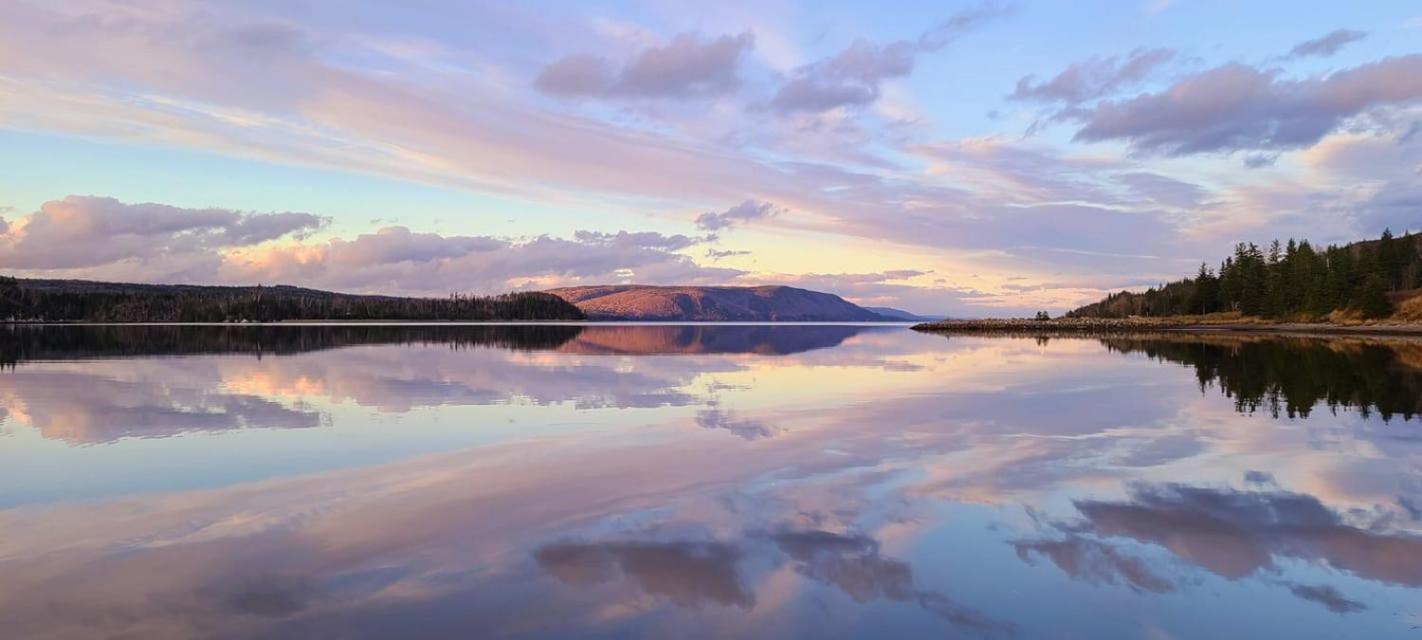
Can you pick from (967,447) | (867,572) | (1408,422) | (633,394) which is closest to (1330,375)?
(1408,422)

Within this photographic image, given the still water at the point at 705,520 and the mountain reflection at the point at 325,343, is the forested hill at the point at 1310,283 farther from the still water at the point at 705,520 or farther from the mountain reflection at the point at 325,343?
the still water at the point at 705,520

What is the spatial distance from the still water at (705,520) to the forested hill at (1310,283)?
4831 inches

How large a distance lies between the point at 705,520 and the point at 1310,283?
149 meters

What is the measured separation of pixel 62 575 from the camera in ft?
27.9

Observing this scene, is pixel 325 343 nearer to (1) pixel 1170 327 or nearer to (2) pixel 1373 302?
(1) pixel 1170 327

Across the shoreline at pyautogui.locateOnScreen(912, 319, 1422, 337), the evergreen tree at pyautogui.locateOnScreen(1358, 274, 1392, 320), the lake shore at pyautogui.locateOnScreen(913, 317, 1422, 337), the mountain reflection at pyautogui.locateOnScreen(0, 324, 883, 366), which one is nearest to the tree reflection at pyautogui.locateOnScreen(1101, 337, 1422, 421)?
the mountain reflection at pyautogui.locateOnScreen(0, 324, 883, 366)

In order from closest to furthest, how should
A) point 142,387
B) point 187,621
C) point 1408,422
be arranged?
point 187,621, point 1408,422, point 142,387

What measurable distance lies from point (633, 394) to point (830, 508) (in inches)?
640

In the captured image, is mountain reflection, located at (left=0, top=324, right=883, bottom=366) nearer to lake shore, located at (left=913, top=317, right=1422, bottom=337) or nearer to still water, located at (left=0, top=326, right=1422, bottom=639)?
still water, located at (left=0, top=326, right=1422, bottom=639)

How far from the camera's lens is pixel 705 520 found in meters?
10.8

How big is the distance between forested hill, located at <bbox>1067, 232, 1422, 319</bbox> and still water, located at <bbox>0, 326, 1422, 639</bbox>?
12270 centimetres

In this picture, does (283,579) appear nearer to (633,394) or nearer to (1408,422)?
(633,394)

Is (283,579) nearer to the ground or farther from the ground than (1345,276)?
nearer to the ground

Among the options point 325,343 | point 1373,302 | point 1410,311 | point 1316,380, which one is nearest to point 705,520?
point 1316,380
